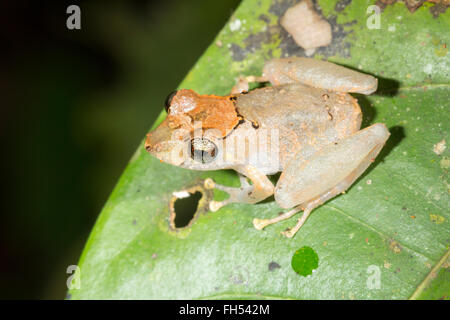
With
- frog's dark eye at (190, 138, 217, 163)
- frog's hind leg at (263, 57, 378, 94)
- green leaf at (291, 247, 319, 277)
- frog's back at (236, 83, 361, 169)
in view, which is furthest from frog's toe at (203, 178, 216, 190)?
frog's hind leg at (263, 57, 378, 94)

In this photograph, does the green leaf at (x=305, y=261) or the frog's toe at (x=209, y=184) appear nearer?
the green leaf at (x=305, y=261)

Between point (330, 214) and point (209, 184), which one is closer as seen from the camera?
point (330, 214)

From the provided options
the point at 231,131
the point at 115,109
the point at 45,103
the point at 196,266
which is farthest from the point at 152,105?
the point at 196,266

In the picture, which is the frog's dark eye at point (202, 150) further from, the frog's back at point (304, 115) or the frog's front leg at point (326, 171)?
the frog's front leg at point (326, 171)

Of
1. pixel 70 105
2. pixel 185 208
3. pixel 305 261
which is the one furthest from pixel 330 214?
pixel 70 105

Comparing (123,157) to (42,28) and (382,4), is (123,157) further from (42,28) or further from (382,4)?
(382,4)

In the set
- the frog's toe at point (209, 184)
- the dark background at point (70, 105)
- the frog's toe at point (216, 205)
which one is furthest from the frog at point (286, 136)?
the dark background at point (70, 105)

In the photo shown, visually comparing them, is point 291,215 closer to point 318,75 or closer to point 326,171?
point 326,171
